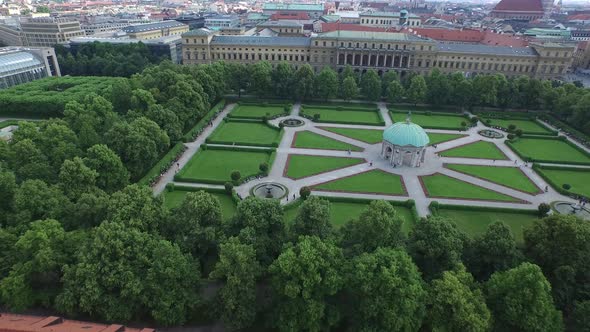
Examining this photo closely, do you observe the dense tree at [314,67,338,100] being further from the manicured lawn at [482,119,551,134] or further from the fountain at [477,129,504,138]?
the manicured lawn at [482,119,551,134]

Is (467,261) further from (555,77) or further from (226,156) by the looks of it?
→ (555,77)

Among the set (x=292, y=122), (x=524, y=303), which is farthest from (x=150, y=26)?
(x=524, y=303)

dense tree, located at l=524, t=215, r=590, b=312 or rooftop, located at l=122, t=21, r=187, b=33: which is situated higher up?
rooftop, located at l=122, t=21, r=187, b=33

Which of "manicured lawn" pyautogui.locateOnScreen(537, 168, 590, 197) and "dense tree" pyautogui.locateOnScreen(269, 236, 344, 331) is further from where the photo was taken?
"manicured lawn" pyautogui.locateOnScreen(537, 168, 590, 197)

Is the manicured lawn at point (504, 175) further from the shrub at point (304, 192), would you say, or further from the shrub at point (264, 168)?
the shrub at point (264, 168)

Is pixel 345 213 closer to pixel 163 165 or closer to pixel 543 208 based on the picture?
pixel 543 208

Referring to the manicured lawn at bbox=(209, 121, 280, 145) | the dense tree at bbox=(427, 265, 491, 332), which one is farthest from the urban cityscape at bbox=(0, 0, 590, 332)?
the manicured lawn at bbox=(209, 121, 280, 145)
